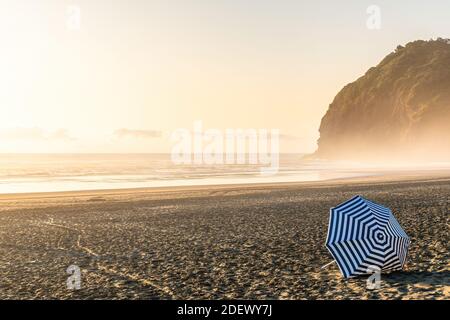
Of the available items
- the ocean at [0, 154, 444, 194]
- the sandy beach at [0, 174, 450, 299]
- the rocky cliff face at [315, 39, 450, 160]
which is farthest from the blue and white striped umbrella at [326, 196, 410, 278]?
the rocky cliff face at [315, 39, 450, 160]

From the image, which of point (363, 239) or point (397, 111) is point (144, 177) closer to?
point (363, 239)

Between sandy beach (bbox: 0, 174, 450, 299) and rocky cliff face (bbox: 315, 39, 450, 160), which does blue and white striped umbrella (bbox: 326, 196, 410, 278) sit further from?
rocky cliff face (bbox: 315, 39, 450, 160)

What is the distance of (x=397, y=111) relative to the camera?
424ft

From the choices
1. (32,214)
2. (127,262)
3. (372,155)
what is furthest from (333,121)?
(127,262)

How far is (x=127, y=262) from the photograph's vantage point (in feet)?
42.0

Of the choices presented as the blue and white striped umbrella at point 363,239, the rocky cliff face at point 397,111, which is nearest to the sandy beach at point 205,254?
the blue and white striped umbrella at point 363,239

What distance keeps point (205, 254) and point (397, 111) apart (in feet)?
420

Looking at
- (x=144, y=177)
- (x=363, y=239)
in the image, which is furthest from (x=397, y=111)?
(x=363, y=239)

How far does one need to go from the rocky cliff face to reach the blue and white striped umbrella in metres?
113

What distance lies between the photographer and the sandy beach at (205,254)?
31.2 ft

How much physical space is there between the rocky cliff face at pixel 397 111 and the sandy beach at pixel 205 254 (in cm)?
9962

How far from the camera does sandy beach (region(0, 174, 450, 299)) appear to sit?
9500mm

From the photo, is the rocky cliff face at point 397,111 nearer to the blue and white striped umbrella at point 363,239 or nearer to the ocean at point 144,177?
the ocean at point 144,177
